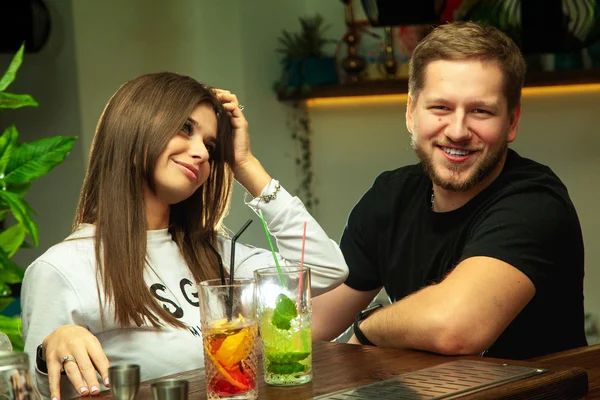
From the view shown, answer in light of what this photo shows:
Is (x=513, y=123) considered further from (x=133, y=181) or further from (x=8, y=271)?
(x=8, y=271)

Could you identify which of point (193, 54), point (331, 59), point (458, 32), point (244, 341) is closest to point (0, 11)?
point (193, 54)

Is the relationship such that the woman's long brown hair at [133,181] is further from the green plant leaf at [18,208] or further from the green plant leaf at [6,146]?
the green plant leaf at [6,146]

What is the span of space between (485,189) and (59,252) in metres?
0.92

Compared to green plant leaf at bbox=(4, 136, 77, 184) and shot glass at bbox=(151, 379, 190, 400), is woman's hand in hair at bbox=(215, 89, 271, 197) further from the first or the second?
shot glass at bbox=(151, 379, 190, 400)

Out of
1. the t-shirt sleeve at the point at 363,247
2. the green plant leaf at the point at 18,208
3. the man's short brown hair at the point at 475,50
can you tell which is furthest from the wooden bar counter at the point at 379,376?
the green plant leaf at the point at 18,208

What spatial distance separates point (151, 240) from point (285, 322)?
1.81ft

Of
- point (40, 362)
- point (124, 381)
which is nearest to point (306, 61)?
point (40, 362)

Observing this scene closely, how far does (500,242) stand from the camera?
5.71 ft

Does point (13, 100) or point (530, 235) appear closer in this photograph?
point (530, 235)

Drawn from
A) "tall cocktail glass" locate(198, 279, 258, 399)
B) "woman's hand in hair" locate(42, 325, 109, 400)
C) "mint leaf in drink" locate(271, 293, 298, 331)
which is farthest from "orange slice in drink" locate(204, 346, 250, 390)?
"woman's hand in hair" locate(42, 325, 109, 400)

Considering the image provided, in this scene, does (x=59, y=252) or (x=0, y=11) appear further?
(x=0, y=11)

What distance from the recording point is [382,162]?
509cm

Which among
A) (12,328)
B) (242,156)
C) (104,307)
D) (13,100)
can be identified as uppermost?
(13,100)

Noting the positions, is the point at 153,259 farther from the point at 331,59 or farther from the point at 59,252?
the point at 331,59
